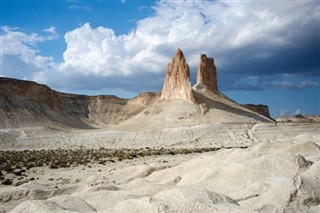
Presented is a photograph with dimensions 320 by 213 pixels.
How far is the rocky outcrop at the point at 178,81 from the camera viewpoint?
246 feet

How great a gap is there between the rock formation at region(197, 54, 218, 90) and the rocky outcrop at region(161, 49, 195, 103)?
8053mm

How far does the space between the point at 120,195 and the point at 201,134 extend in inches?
1806

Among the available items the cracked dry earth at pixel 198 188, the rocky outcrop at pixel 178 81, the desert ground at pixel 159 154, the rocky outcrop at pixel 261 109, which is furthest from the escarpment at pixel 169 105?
the cracked dry earth at pixel 198 188

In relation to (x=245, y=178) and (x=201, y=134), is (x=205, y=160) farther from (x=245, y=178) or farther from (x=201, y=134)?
(x=201, y=134)

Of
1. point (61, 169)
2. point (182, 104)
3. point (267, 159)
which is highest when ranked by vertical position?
point (182, 104)

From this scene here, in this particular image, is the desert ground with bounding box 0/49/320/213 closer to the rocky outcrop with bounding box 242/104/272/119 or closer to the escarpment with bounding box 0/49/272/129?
the escarpment with bounding box 0/49/272/129

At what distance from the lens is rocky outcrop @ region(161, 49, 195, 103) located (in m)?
75.0

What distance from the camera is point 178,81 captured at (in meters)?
78.2

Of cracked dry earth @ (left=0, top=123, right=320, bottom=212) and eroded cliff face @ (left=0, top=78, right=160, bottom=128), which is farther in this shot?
eroded cliff face @ (left=0, top=78, right=160, bottom=128)

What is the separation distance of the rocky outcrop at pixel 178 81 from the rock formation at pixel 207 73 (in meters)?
8.05

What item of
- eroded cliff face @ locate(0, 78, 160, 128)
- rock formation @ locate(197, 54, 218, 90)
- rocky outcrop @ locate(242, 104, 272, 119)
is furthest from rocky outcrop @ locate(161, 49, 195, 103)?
rocky outcrop @ locate(242, 104, 272, 119)

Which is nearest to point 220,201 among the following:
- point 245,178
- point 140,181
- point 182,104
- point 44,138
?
point 245,178

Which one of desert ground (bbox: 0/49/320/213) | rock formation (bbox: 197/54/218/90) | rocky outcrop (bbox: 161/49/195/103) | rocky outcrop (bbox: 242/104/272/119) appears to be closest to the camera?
desert ground (bbox: 0/49/320/213)

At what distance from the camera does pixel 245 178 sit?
12336mm
